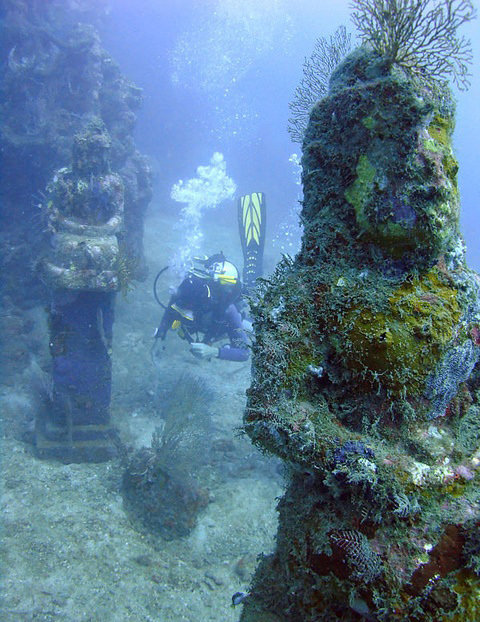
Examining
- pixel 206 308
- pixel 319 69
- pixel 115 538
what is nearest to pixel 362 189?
pixel 319 69

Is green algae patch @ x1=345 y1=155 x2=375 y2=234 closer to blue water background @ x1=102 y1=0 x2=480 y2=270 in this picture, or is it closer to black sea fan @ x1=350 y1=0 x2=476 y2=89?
black sea fan @ x1=350 y1=0 x2=476 y2=89

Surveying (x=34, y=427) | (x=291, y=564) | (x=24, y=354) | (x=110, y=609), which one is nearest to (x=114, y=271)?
(x=34, y=427)

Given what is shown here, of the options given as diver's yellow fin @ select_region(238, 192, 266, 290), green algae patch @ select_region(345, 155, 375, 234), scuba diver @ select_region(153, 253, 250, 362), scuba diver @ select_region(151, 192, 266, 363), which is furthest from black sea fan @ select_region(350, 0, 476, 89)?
diver's yellow fin @ select_region(238, 192, 266, 290)

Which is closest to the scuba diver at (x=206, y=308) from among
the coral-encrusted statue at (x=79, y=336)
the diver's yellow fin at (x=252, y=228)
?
the coral-encrusted statue at (x=79, y=336)

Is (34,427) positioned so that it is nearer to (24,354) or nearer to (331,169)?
(24,354)

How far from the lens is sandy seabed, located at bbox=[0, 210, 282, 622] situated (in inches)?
169

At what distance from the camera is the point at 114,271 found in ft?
20.5

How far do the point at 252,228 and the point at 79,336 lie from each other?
7.00 m

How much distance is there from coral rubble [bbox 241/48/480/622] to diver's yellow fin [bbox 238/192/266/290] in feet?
30.7

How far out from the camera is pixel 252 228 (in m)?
11.7

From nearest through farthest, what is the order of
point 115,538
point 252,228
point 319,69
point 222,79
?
point 319,69 < point 115,538 < point 252,228 < point 222,79

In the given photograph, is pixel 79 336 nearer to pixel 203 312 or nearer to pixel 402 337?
pixel 203 312

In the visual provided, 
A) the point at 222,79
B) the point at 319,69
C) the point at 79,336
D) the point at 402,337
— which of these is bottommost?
the point at 79,336

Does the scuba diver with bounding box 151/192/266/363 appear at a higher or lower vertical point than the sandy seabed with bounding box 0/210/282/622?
higher
